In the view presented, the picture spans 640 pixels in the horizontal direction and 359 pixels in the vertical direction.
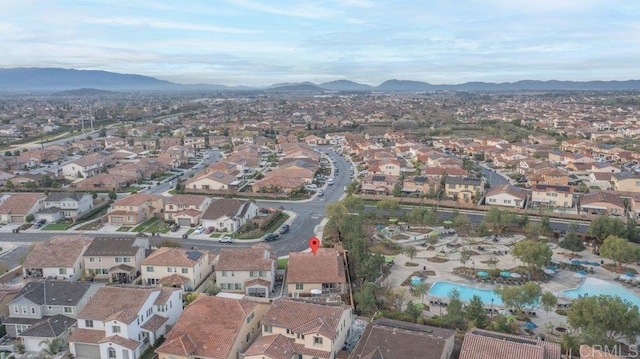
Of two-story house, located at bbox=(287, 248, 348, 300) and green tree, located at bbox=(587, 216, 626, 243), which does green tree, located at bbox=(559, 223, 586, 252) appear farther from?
two-story house, located at bbox=(287, 248, 348, 300)

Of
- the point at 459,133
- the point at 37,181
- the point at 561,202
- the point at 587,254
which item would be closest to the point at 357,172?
the point at 561,202

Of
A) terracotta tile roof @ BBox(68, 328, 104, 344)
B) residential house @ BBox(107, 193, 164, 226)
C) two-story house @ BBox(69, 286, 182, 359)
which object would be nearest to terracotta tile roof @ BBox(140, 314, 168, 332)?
two-story house @ BBox(69, 286, 182, 359)

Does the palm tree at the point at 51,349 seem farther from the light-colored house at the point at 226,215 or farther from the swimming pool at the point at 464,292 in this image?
the swimming pool at the point at 464,292

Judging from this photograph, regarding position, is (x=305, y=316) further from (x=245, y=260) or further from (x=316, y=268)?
(x=245, y=260)

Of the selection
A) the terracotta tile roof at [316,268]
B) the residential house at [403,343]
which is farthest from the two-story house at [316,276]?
the residential house at [403,343]

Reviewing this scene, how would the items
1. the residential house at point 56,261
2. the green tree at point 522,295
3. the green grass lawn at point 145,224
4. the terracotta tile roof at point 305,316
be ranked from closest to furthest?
1. the terracotta tile roof at point 305,316
2. the green tree at point 522,295
3. the residential house at point 56,261
4. the green grass lawn at point 145,224

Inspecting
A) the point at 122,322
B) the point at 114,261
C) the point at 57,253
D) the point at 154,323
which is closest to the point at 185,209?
the point at 114,261
